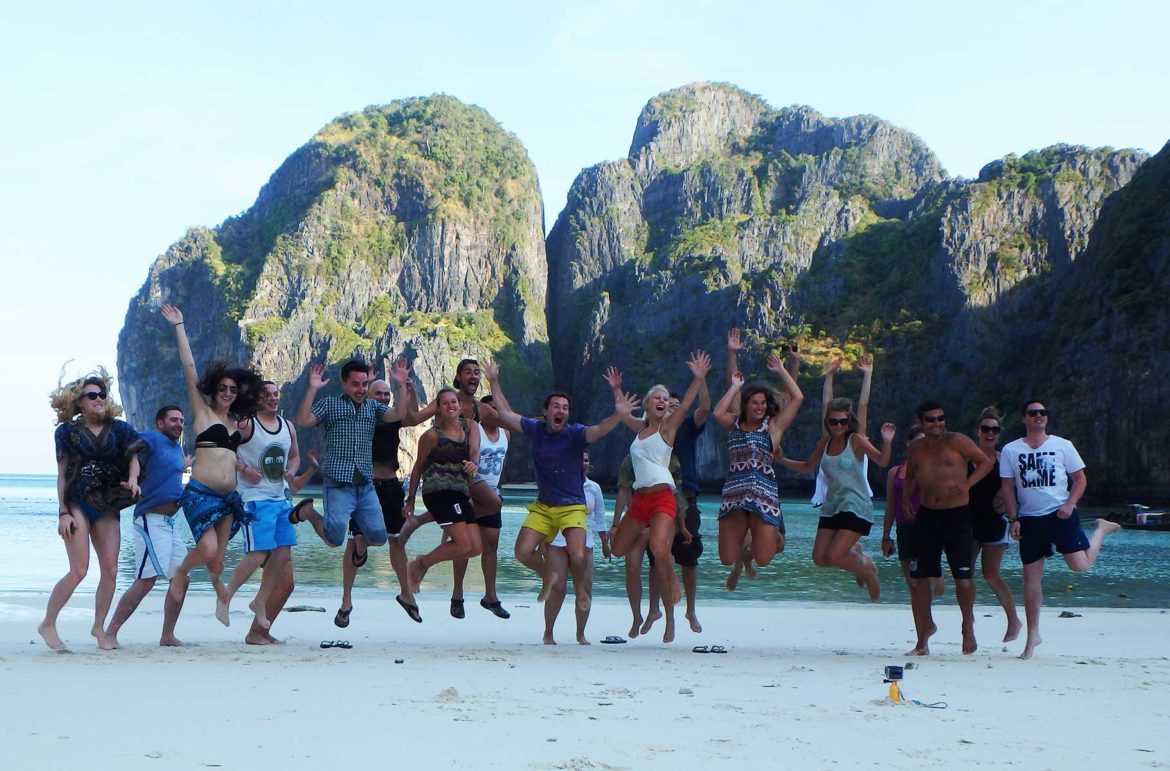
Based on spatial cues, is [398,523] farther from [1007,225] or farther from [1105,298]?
[1007,225]

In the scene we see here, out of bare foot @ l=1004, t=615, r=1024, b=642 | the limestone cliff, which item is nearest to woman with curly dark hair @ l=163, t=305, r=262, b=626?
bare foot @ l=1004, t=615, r=1024, b=642

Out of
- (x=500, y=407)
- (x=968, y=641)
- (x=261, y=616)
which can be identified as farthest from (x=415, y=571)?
(x=968, y=641)

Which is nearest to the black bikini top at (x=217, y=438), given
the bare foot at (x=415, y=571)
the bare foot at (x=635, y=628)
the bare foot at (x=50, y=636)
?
the bare foot at (x=50, y=636)

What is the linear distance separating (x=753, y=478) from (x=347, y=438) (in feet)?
9.82

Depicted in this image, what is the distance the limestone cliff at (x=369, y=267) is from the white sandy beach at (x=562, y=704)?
101114mm

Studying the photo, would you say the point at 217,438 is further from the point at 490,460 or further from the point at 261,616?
the point at 490,460

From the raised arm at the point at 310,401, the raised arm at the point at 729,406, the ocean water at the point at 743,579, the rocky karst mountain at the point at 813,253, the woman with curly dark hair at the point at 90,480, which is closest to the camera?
the woman with curly dark hair at the point at 90,480

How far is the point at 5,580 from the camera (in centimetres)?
1593

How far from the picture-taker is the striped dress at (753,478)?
27.0ft

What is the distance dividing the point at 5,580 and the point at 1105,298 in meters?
61.7

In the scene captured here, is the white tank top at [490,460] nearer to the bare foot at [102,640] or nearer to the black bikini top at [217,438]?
the black bikini top at [217,438]

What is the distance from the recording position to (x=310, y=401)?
8.27 meters

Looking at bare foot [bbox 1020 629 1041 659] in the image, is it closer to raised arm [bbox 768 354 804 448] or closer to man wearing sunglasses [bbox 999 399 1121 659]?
man wearing sunglasses [bbox 999 399 1121 659]

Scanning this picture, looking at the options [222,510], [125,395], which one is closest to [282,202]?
[125,395]
